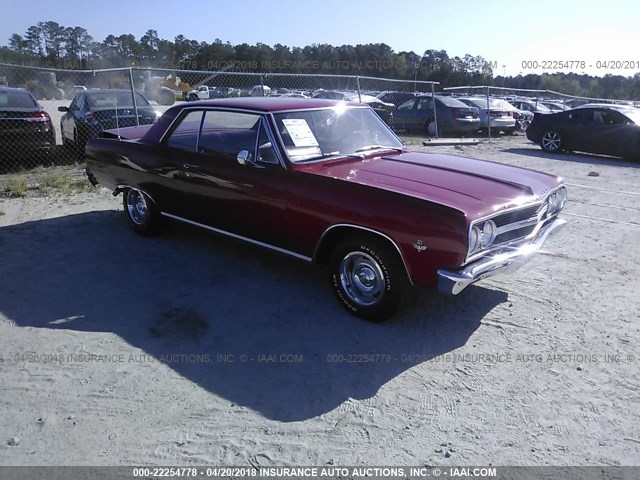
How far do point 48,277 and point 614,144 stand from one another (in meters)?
13.8

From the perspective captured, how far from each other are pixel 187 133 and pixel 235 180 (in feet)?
3.38

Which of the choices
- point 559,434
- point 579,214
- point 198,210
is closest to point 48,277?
point 198,210

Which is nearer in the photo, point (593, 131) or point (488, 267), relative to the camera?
point (488, 267)

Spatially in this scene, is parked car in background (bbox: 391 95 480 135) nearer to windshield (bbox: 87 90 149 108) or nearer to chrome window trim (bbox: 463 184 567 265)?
windshield (bbox: 87 90 149 108)

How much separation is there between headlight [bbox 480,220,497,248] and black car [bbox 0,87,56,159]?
29.7 feet

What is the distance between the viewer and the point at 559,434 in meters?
2.95

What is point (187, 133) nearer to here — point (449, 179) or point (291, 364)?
point (449, 179)

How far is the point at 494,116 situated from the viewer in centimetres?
1812

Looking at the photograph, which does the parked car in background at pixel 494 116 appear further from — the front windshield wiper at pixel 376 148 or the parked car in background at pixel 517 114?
the front windshield wiper at pixel 376 148

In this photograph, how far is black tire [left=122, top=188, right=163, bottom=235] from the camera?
5914 millimetres

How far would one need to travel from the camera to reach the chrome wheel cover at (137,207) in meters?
6.07

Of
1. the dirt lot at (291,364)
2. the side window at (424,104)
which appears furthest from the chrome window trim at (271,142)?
the side window at (424,104)

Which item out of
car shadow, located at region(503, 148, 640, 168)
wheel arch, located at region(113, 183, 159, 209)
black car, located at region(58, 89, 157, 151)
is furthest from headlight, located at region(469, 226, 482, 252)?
car shadow, located at region(503, 148, 640, 168)

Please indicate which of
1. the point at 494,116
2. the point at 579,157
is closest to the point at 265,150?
the point at 579,157
